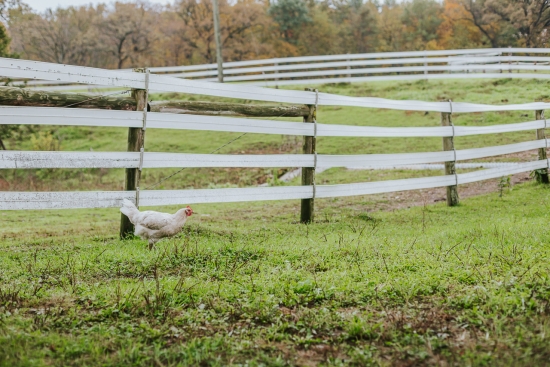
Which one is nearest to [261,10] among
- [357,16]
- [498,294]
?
[357,16]

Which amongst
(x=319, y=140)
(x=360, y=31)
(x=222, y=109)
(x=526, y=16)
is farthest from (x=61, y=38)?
(x=222, y=109)

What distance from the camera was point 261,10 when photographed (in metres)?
35.9

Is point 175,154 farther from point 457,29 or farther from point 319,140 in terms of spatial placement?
point 457,29

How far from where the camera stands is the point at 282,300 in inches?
166

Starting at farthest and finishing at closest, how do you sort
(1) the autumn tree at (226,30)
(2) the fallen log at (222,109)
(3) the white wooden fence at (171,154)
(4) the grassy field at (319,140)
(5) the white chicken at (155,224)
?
(1) the autumn tree at (226,30) → (4) the grassy field at (319,140) → (2) the fallen log at (222,109) → (3) the white wooden fence at (171,154) → (5) the white chicken at (155,224)

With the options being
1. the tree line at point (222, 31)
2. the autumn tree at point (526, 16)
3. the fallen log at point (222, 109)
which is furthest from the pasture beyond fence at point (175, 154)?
the tree line at point (222, 31)

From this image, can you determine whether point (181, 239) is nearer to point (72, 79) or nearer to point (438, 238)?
point (72, 79)

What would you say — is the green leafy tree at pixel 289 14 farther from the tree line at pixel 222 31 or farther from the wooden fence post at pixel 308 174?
the wooden fence post at pixel 308 174

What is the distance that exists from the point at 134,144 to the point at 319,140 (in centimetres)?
1151

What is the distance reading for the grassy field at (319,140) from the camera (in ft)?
49.5

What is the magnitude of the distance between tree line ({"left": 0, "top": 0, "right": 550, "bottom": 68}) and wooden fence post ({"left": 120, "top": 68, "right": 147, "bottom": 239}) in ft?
71.5

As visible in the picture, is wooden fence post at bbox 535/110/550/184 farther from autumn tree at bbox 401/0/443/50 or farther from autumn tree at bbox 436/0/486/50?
autumn tree at bbox 401/0/443/50

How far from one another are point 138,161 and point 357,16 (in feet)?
115

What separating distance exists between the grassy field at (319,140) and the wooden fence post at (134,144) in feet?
23.9
